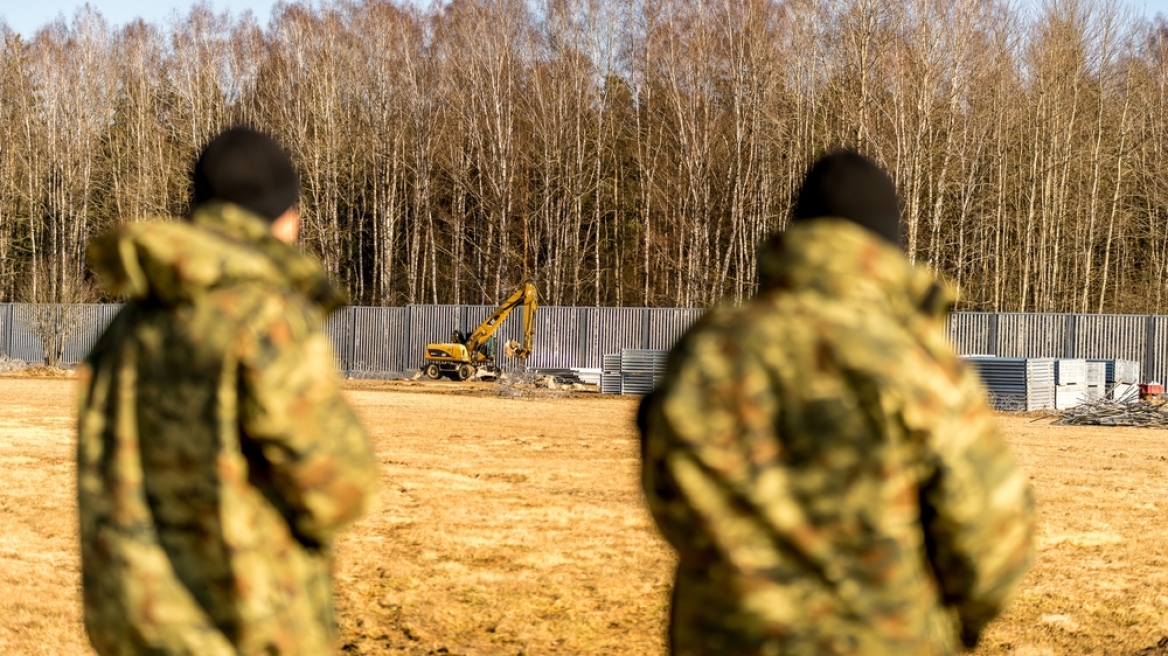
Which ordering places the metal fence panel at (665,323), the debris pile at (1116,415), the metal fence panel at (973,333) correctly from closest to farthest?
the debris pile at (1116,415) → the metal fence panel at (973,333) → the metal fence panel at (665,323)

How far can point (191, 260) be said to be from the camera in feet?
8.89

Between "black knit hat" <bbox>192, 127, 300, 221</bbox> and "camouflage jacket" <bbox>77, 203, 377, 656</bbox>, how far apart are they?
0.06 m

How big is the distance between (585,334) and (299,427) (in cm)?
3535

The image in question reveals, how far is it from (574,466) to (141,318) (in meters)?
12.5

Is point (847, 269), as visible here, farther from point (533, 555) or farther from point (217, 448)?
point (533, 555)

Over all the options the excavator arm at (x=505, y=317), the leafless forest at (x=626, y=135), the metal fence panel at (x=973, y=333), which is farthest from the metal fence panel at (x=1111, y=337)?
the excavator arm at (x=505, y=317)

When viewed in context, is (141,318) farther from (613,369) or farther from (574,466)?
(613,369)

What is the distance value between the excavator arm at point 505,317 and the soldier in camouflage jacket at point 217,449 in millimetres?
32025

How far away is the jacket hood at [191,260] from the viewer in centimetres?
271

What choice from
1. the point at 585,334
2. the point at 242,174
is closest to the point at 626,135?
the point at 585,334

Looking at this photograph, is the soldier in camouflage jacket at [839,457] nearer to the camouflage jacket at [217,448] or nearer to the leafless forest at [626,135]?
the camouflage jacket at [217,448]

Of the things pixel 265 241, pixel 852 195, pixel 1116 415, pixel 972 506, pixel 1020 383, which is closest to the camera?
pixel 972 506

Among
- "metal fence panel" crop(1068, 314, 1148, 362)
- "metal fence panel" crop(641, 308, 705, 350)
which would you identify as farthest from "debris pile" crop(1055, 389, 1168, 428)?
"metal fence panel" crop(641, 308, 705, 350)

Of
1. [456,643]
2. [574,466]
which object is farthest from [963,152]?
[456,643]
